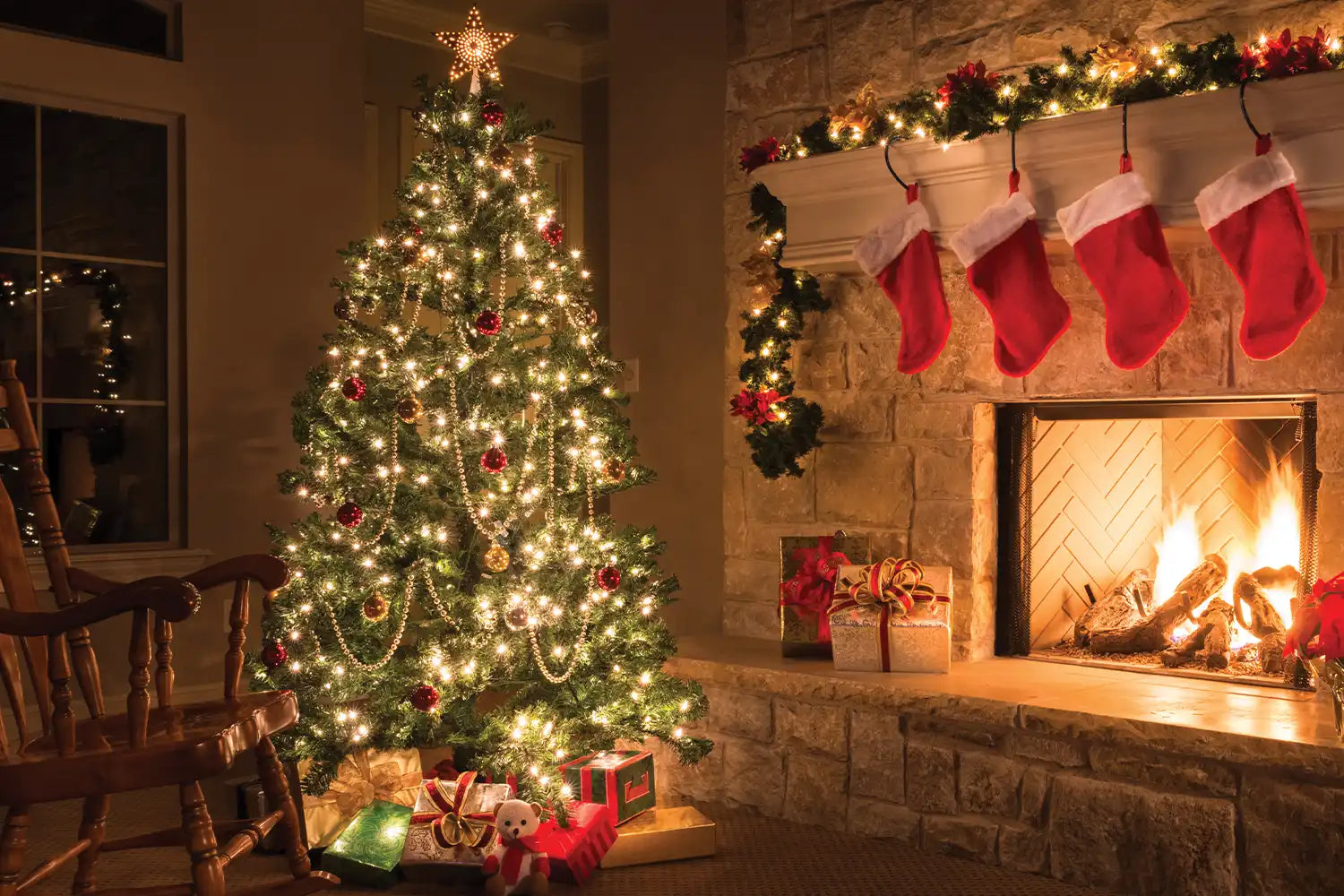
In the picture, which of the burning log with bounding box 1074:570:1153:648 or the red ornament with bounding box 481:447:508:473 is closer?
the red ornament with bounding box 481:447:508:473

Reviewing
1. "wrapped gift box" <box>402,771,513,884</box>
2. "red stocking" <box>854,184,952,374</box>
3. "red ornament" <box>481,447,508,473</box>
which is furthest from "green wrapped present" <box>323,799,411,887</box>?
"red stocking" <box>854,184,952,374</box>

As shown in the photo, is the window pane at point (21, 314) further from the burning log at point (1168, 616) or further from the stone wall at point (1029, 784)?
the burning log at point (1168, 616)

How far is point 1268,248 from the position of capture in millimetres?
2451

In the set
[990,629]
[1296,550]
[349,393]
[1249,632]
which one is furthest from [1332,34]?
[349,393]

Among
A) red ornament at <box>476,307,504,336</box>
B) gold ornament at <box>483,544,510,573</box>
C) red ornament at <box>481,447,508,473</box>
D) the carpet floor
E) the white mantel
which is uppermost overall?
the white mantel

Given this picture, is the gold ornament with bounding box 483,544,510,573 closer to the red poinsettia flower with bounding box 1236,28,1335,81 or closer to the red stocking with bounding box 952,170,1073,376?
the red stocking with bounding box 952,170,1073,376

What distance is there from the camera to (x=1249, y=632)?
9.68ft

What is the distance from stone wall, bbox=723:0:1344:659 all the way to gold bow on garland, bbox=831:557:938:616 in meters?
0.18

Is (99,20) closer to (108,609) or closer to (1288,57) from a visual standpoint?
(108,609)

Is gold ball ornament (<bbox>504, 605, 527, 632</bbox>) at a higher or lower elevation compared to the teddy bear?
higher

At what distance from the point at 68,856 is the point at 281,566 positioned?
0.59m

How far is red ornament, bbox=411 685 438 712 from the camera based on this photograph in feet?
8.99

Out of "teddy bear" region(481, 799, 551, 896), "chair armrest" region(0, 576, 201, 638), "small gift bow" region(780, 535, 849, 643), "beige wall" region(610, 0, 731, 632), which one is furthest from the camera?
"beige wall" region(610, 0, 731, 632)

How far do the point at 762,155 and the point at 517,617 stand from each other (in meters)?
1.38
